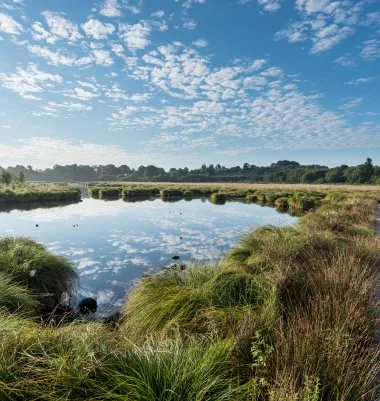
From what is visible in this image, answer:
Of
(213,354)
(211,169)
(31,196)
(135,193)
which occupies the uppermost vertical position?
(211,169)

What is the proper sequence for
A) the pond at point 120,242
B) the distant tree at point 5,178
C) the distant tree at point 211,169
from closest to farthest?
the pond at point 120,242
the distant tree at point 5,178
the distant tree at point 211,169

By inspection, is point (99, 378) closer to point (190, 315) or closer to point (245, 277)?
point (190, 315)

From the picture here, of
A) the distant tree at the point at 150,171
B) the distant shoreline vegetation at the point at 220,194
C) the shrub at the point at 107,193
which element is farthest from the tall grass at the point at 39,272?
the distant tree at the point at 150,171

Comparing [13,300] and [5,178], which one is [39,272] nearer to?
[13,300]

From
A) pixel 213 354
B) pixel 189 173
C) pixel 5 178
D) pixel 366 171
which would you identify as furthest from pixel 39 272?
pixel 189 173

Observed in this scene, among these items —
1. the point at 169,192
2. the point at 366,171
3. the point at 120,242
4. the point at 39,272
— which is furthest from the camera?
the point at 366,171

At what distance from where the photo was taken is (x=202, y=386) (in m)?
2.19

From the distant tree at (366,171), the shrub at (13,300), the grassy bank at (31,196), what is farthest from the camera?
the distant tree at (366,171)

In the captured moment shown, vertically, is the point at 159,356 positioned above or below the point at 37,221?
above

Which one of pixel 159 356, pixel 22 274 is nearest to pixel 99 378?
pixel 159 356

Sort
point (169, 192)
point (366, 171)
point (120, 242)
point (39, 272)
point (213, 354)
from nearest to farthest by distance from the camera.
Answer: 1. point (213, 354)
2. point (39, 272)
3. point (120, 242)
4. point (169, 192)
5. point (366, 171)

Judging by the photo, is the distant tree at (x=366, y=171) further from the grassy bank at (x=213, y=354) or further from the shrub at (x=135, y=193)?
the grassy bank at (x=213, y=354)

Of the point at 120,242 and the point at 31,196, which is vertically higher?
the point at 31,196

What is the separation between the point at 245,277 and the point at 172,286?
1272mm
